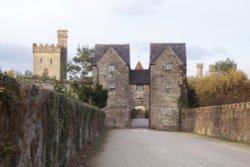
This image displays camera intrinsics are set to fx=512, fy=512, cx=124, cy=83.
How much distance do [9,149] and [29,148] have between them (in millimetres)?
2071

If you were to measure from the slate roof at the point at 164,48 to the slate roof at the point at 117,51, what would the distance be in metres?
3.28

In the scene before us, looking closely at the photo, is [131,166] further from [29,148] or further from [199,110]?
[199,110]

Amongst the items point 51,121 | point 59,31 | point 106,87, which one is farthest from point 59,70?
point 51,121

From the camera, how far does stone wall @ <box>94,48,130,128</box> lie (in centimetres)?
6744

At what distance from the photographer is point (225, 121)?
36594 mm

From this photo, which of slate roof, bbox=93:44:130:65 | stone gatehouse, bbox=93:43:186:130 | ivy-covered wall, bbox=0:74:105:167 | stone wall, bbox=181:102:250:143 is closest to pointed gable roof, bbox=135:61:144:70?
slate roof, bbox=93:44:130:65

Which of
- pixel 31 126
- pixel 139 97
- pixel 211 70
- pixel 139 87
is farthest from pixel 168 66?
pixel 31 126

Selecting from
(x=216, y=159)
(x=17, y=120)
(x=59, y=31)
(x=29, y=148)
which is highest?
(x=59, y=31)

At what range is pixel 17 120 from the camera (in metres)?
6.75

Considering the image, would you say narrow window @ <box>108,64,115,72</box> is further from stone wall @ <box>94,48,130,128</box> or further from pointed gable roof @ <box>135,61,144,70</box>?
pointed gable roof @ <box>135,61,144,70</box>

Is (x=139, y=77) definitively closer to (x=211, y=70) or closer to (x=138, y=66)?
(x=138, y=66)

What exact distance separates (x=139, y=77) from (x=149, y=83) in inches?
81.8

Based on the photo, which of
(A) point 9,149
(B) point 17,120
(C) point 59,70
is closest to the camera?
(A) point 9,149

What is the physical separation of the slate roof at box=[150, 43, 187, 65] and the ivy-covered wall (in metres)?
54.6
